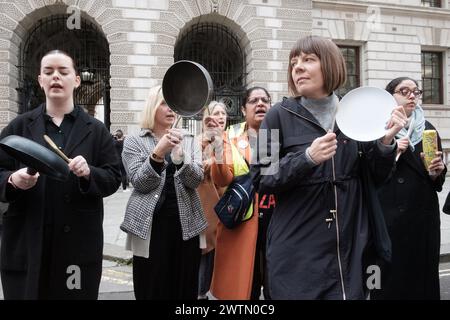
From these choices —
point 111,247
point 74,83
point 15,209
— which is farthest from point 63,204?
point 111,247

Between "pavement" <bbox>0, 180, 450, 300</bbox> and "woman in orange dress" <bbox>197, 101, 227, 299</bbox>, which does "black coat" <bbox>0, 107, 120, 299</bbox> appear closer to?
"woman in orange dress" <bbox>197, 101, 227, 299</bbox>

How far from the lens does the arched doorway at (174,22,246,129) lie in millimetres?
18094

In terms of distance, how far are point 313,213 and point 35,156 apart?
4.40 ft

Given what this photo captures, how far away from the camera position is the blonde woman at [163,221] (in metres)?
3.09

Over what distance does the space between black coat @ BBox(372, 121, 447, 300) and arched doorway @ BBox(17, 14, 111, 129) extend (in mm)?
15465

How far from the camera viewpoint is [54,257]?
250cm

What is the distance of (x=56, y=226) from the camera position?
8.22ft

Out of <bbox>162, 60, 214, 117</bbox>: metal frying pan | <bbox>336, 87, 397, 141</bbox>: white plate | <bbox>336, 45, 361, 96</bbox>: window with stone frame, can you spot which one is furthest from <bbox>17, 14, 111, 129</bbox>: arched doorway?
<bbox>336, 87, 397, 141</bbox>: white plate

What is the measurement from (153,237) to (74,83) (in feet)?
3.76

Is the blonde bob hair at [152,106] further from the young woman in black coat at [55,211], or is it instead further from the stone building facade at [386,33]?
the stone building facade at [386,33]

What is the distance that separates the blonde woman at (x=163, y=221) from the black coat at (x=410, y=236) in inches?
57.7

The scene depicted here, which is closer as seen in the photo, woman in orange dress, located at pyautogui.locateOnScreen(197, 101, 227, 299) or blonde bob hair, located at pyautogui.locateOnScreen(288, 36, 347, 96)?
blonde bob hair, located at pyautogui.locateOnScreen(288, 36, 347, 96)

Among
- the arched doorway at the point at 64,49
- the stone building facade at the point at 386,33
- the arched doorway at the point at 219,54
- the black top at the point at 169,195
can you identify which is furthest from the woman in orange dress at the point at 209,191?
the stone building facade at the point at 386,33
